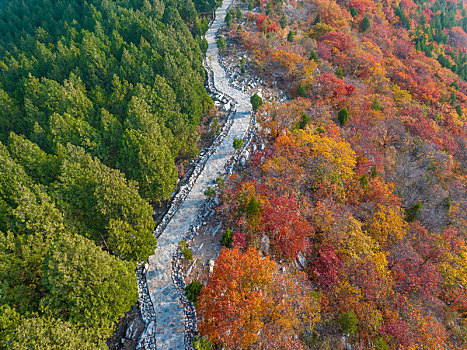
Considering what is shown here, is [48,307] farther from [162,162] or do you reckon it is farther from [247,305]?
[162,162]

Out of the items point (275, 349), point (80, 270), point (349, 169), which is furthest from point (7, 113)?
point (349, 169)

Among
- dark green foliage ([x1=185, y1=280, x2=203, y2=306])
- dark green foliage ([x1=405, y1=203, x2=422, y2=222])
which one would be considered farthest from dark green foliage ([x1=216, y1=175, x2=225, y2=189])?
dark green foliage ([x1=405, y1=203, x2=422, y2=222])

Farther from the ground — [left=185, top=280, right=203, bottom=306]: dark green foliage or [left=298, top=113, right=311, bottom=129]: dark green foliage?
[left=298, top=113, right=311, bottom=129]: dark green foliage

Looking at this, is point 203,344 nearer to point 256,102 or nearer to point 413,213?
point 413,213

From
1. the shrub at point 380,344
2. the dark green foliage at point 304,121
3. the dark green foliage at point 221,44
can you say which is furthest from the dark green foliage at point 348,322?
the dark green foliage at point 221,44

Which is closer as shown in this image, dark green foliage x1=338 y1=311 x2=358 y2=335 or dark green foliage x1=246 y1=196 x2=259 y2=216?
dark green foliage x1=338 y1=311 x2=358 y2=335

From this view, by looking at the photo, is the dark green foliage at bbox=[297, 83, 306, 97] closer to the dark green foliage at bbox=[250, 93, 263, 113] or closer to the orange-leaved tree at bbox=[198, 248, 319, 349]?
the dark green foliage at bbox=[250, 93, 263, 113]

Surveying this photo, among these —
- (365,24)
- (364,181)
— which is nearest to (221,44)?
(364,181)
